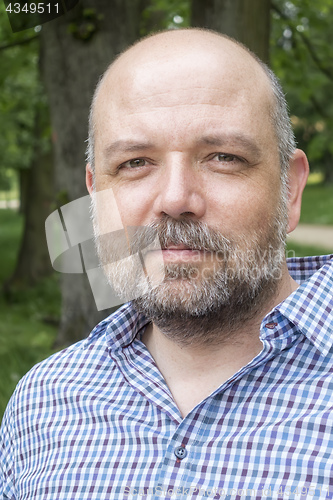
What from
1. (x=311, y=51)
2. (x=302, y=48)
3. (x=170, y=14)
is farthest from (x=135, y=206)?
(x=170, y=14)

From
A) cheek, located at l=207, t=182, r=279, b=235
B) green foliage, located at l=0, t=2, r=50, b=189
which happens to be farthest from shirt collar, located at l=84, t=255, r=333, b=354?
green foliage, located at l=0, t=2, r=50, b=189

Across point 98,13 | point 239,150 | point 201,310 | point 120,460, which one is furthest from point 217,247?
point 98,13

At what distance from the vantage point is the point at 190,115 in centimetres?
177

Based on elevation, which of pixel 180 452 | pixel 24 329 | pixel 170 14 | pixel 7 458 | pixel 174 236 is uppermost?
pixel 170 14

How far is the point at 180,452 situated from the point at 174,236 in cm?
59

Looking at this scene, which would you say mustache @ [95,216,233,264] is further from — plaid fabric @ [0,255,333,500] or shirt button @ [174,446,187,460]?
shirt button @ [174,446,187,460]

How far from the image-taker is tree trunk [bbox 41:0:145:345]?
4184 mm

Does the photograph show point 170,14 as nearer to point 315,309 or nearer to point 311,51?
point 311,51

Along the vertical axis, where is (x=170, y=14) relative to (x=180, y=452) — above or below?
above

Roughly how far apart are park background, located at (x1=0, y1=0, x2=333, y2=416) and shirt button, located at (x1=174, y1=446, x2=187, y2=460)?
2.24 meters

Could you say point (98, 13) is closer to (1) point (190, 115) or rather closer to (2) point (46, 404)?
(1) point (190, 115)

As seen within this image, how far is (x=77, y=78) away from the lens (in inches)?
171

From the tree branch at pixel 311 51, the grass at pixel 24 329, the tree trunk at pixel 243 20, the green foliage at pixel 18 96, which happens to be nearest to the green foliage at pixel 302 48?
the tree branch at pixel 311 51

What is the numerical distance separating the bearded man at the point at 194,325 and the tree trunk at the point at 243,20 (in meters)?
1.95
